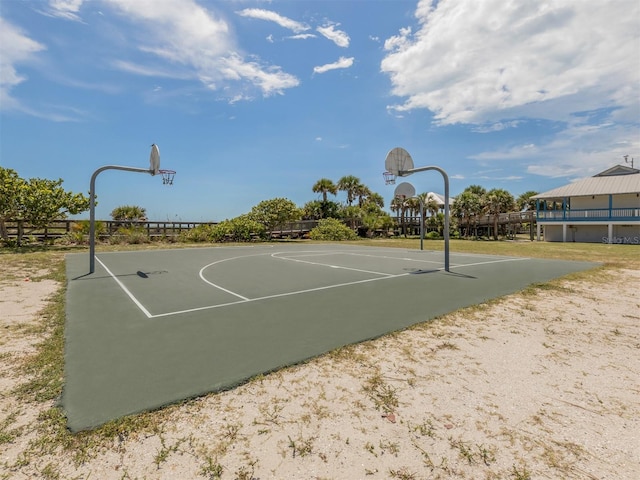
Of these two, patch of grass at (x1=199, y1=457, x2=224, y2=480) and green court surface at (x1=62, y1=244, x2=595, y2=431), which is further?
green court surface at (x1=62, y1=244, x2=595, y2=431)

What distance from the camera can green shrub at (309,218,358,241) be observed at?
3272 cm

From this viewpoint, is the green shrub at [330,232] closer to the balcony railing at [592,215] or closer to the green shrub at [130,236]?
the green shrub at [130,236]

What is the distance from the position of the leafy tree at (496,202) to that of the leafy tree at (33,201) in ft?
140

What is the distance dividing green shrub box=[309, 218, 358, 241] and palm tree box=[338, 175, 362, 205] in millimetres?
15707

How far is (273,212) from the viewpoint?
2831 cm

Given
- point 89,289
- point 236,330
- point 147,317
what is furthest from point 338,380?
point 89,289

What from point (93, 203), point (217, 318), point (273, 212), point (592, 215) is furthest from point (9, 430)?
point (592, 215)

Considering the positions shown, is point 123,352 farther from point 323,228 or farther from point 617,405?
point 323,228

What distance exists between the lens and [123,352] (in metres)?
4.03

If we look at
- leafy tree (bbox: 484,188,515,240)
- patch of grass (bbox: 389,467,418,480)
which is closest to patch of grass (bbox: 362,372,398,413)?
patch of grass (bbox: 389,467,418,480)

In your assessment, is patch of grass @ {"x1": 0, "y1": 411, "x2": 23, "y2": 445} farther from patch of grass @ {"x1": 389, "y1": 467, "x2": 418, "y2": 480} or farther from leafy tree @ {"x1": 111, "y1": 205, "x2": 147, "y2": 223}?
leafy tree @ {"x1": 111, "y1": 205, "x2": 147, "y2": 223}

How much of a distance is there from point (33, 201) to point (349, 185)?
37760mm

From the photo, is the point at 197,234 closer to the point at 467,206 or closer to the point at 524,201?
the point at 467,206

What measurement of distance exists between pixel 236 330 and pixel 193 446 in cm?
250
